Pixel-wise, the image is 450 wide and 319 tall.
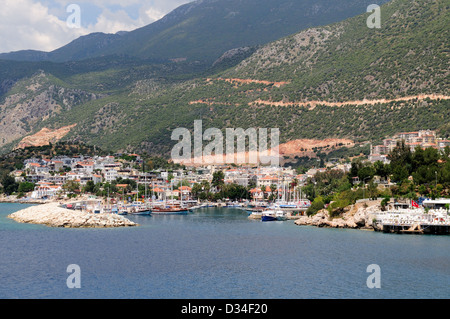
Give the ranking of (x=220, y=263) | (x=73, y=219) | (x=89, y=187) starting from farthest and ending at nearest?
(x=89, y=187), (x=73, y=219), (x=220, y=263)

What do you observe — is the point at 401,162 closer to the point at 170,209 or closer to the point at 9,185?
the point at 170,209

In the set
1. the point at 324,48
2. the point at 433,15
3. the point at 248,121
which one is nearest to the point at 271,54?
the point at 324,48

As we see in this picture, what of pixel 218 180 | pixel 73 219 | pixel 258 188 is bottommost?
pixel 73 219

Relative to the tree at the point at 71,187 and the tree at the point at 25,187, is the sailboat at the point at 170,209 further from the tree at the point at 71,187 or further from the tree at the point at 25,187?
the tree at the point at 25,187

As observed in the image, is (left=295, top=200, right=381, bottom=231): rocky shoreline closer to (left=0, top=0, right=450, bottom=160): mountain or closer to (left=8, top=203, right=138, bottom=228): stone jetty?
(left=8, top=203, right=138, bottom=228): stone jetty

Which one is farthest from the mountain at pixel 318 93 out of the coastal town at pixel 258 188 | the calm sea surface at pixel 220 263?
the calm sea surface at pixel 220 263

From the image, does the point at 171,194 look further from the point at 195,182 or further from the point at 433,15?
the point at 433,15

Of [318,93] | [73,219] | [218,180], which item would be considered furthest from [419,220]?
[318,93]
